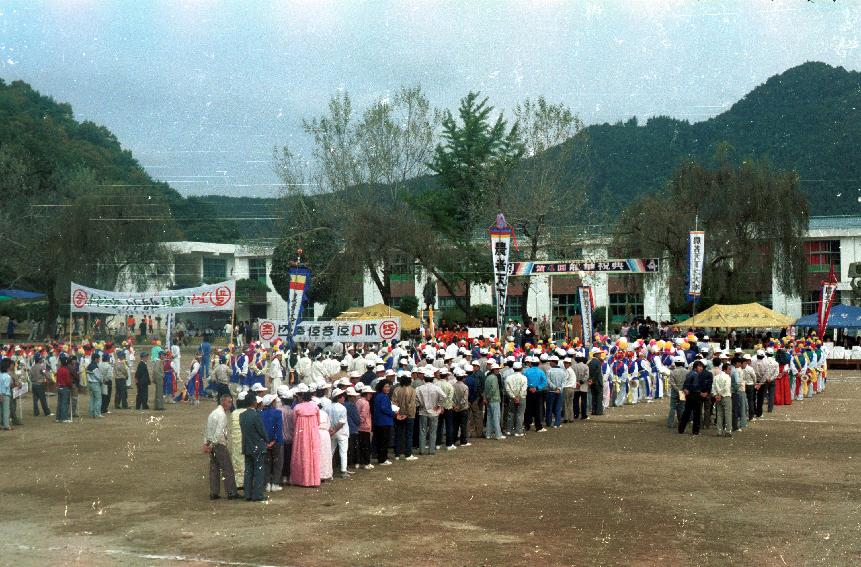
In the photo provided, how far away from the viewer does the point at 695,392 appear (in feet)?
62.4

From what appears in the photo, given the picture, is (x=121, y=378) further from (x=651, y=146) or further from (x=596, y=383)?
(x=651, y=146)

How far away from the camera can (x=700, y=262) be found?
117ft

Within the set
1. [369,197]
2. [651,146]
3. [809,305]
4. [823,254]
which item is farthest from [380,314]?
[651,146]

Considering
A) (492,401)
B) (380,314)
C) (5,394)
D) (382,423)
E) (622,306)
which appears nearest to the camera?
(382,423)

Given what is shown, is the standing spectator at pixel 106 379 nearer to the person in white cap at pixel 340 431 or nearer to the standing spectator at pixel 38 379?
the standing spectator at pixel 38 379

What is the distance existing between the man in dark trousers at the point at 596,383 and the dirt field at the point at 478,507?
11.2 ft

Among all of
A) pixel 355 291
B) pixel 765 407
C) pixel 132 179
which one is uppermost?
pixel 132 179

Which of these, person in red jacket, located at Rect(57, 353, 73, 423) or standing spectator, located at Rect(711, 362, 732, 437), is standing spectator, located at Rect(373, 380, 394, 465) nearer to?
standing spectator, located at Rect(711, 362, 732, 437)

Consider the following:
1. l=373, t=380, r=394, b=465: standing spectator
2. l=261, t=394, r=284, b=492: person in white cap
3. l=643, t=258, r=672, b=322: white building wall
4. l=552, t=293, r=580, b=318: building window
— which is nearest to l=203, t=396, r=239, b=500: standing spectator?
l=261, t=394, r=284, b=492: person in white cap

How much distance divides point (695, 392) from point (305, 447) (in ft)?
29.0

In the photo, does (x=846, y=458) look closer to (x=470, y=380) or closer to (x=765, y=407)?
(x=470, y=380)

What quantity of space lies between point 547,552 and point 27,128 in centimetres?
6493

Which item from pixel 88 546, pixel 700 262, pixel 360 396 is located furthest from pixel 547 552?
pixel 700 262

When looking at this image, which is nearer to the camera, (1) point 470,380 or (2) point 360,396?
(2) point 360,396
